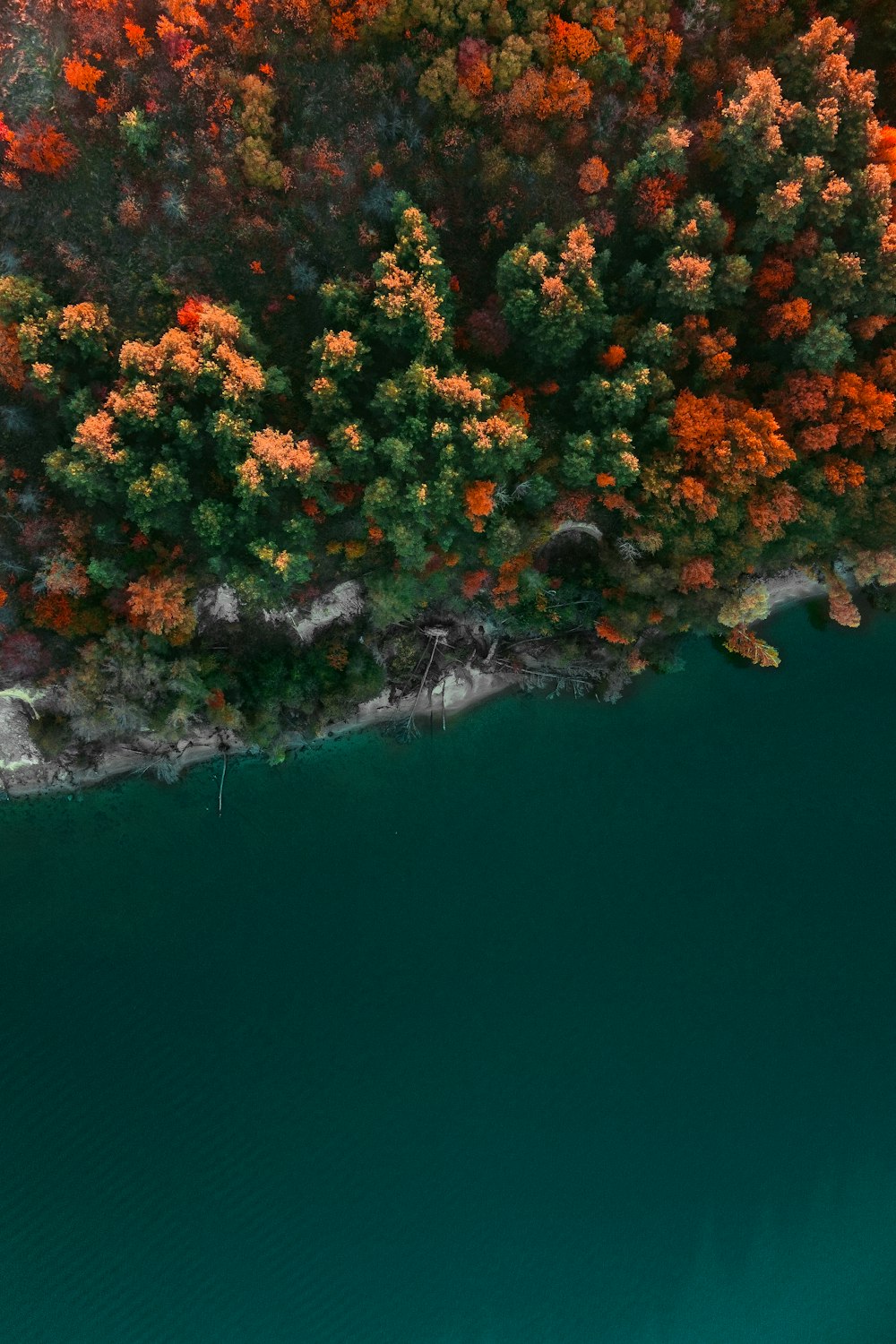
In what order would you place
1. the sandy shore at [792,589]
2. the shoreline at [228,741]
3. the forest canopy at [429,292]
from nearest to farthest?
the forest canopy at [429,292] → the sandy shore at [792,589] → the shoreline at [228,741]

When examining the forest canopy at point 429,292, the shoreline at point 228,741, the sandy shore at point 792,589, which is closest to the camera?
the forest canopy at point 429,292

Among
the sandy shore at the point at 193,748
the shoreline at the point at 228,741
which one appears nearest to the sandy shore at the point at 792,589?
the shoreline at the point at 228,741

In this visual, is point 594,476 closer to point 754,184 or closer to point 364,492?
point 364,492

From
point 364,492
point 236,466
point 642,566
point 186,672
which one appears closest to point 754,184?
point 642,566

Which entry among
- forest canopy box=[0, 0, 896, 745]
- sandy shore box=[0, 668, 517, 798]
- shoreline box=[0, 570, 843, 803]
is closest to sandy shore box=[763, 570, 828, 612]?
shoreline box=[0, 570, 843, 803]

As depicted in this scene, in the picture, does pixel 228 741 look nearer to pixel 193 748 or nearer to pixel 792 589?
pixel 193 748

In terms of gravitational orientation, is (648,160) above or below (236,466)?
above

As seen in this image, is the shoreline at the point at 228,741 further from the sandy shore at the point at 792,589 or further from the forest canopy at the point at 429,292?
the forest canopy at the point at 429,292
